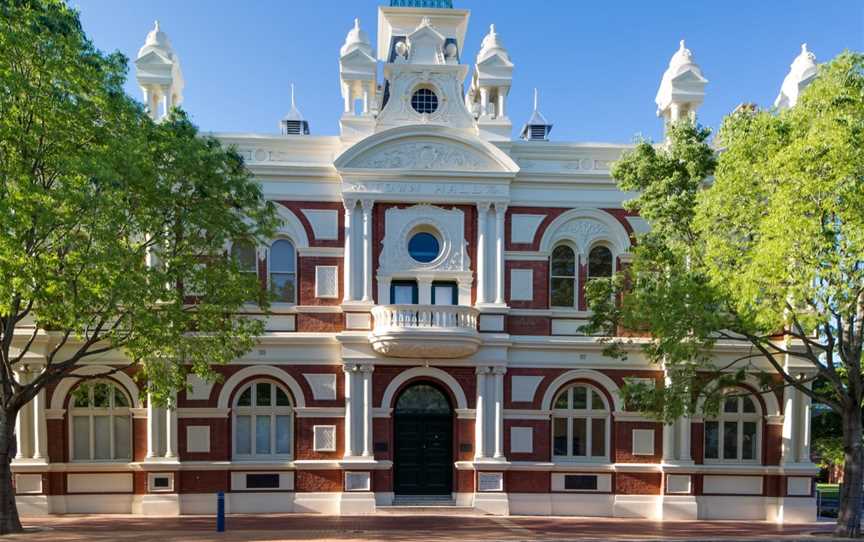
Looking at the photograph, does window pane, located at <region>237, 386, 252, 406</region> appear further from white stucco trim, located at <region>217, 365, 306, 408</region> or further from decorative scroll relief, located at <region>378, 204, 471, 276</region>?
decorative scroll relief, located at <region>378, 204, 471, 276</region>

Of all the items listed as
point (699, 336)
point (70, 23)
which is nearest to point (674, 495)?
point (699, 336)

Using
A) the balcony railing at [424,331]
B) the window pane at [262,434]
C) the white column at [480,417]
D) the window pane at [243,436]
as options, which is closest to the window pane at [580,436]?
the white column at [480,417]

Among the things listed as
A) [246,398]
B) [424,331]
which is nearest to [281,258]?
[246,398]

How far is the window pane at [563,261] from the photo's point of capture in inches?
779

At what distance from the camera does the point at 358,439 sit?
18.6 meters

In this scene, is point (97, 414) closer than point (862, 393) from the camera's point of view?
No

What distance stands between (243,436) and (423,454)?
16.8 feet

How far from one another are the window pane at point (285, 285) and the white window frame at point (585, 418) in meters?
8.12

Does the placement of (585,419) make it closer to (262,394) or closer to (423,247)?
(423,247)

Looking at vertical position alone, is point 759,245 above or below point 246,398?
above

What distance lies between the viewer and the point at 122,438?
1892 centimetres

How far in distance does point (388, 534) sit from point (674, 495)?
8.54m

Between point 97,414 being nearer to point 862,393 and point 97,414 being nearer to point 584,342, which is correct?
point 584,342

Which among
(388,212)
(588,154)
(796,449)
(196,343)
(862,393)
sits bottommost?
(796,449)
